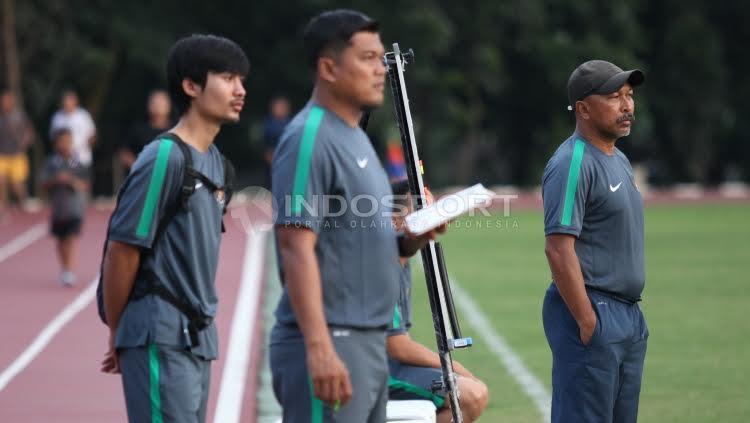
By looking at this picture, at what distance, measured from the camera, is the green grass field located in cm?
1026

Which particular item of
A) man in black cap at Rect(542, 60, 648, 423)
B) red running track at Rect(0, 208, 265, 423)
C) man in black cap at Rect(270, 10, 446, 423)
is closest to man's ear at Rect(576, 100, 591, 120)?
man in black cap at Rect(542, 60, 648, 423)

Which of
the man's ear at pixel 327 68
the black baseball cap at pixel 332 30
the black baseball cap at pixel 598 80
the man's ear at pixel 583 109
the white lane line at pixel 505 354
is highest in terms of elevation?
the black baseball cap at pixel 332 30

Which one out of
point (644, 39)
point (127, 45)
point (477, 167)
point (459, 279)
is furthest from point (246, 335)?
point (477, 167)

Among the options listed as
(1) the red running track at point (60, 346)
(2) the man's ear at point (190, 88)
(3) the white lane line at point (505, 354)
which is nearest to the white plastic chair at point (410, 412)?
(2) the man's ear at point (190, 88)

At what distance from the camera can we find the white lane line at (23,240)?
22023 millimetres

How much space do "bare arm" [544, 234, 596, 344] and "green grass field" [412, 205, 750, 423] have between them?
3128mm

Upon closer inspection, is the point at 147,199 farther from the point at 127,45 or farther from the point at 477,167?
the point at 477,167

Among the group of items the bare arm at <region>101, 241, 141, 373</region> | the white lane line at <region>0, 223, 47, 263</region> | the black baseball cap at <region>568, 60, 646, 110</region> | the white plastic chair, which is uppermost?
the black baseball cap at <region>568, 60, 646, 110</region>

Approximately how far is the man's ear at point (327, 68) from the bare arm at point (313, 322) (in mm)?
547

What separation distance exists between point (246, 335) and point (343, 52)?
28.5 ft

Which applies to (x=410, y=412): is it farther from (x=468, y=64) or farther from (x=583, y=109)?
(x=468, y=64)

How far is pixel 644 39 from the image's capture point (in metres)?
41.5

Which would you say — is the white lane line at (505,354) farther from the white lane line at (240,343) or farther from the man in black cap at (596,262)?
the man in black cap at (596,262)

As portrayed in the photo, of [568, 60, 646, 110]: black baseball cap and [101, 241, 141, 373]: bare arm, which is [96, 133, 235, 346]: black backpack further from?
[568, 60, 646, 110]: black baseball cap
